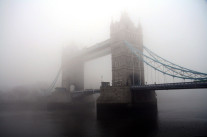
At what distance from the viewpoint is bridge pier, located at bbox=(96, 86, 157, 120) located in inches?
1086

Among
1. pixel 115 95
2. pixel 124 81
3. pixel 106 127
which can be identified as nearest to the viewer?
pixel 106 127

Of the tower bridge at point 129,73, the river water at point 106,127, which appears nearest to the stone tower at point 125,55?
the tower bridge at point 129,73

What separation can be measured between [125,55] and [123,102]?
402 inches

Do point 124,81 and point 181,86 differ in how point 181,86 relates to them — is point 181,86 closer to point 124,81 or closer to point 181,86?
point 181,86

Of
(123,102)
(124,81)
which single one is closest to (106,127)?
(123,102)

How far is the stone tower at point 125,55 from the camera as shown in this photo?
32.8 metres

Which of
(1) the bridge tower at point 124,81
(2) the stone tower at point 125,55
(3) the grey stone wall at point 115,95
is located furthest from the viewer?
(2) the stone tower at point 125,55

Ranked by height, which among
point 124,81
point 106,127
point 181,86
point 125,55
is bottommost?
point 106,127

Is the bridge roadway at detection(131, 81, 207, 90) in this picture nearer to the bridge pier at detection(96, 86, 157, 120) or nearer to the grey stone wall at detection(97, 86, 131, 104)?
the grey stone wall at detection(97, 86, 131, 104)

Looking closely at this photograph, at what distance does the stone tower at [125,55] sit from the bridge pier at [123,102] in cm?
294

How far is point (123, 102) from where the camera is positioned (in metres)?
28.0

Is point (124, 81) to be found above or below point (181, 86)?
above

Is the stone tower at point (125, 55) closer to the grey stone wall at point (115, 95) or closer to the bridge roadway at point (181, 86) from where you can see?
the grey stone wall at point (115, 95)

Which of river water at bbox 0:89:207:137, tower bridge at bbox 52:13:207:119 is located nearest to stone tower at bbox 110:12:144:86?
tower bridge at bbox 52:13:207:119
